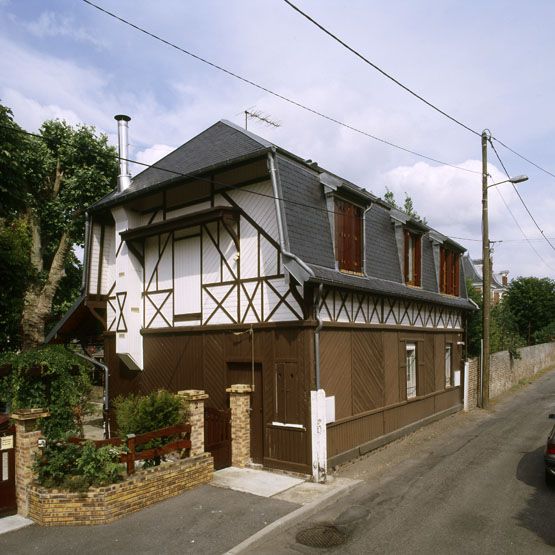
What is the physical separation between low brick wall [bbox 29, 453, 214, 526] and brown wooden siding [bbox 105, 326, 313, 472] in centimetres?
303

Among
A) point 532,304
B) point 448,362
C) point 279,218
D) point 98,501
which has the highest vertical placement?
point 279,218

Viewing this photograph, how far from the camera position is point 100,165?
24250 mm

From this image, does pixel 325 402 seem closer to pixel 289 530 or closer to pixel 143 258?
pixel 289 530

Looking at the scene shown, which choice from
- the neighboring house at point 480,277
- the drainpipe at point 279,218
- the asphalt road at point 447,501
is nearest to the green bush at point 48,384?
the drainpipe at point 279,218

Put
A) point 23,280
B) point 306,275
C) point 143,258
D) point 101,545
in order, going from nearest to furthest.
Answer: point 101,545 < point 306,275 < point 143,258 < point 23,280

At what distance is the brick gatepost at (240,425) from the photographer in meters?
11.7

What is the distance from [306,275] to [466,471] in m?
5.75

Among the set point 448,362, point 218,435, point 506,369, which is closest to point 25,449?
point 218,435

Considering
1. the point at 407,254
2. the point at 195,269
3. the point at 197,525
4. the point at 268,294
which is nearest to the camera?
the point at 197,525

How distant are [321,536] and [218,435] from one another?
14.2ft

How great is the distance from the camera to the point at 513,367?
2806cm

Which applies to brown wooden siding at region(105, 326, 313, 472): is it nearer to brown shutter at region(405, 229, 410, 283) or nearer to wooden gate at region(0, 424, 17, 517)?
wooden gate at region(0, 424, 17, 517)

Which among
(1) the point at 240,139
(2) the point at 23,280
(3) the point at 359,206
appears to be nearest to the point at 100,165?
(2) the point at 23,280

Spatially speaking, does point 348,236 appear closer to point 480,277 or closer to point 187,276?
point 187,276
